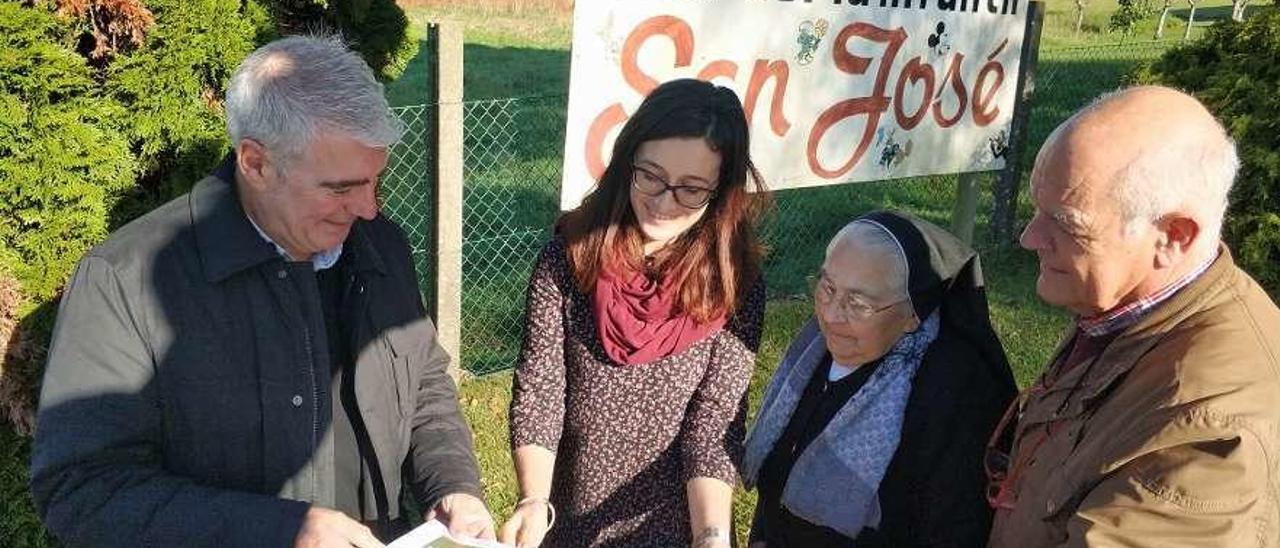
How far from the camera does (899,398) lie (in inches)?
86.4

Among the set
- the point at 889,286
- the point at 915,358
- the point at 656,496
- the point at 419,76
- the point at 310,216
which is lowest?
the point at 419,76

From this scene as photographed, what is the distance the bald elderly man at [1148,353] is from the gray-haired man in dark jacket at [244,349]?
1.13 m

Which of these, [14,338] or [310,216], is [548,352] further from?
[14,338]

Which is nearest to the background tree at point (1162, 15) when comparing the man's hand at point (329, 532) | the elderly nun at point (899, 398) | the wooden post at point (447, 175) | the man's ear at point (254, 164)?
the wooden post at point (447, 175)

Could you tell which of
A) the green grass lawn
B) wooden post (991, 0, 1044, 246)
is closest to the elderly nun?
the green grass lawn

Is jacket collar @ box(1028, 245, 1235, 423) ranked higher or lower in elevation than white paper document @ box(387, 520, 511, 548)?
higher

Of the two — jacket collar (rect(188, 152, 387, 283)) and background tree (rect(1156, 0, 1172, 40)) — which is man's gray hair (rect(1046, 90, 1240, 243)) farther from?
background tree (rect(1156, 0, 1172, 40))

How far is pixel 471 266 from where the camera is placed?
6969 millimetres

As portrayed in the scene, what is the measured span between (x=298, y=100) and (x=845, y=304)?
1190 mm

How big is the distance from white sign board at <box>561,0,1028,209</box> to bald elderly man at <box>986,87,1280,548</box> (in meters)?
1.99

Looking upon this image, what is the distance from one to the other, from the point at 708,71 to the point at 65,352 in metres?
2.83

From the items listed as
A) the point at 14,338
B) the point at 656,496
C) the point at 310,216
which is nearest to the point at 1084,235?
the point at 656,496

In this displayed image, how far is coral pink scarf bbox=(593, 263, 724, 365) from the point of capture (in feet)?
7.73

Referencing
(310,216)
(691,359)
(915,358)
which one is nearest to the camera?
(310,216)
